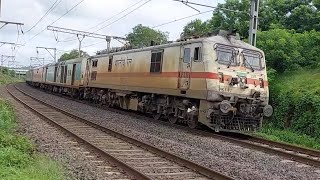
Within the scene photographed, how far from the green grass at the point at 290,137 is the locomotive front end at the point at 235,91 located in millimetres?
1380

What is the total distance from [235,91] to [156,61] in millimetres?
4857

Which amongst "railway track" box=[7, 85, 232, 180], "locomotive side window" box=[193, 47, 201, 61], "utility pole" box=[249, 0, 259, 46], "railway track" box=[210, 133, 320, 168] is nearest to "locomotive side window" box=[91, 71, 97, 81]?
"utility pole" box=[249, 0, 259, 46]

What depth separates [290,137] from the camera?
53.5ft

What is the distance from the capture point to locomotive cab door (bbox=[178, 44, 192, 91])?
1592cm

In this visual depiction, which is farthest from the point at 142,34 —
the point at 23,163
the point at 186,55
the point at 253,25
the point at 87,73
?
the point at 23,163

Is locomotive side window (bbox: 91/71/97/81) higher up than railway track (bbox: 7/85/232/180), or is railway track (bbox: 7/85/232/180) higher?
locomotive side window (bbox: 91/71/97/81)

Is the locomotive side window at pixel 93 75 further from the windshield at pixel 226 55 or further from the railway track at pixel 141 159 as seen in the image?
the windshield at pixel 226 55

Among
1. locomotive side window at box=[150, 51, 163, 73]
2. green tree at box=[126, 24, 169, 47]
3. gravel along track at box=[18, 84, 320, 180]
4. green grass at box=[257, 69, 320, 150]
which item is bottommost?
gravel along track at box=[18, 84, 320, 180]

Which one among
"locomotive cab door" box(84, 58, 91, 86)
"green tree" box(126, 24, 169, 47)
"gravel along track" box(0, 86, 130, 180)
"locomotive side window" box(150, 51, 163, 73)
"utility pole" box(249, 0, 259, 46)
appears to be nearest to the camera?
"gravel along track" box(0, 86, 130, 180)

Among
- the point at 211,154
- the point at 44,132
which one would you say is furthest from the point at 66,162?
the point at 44,132

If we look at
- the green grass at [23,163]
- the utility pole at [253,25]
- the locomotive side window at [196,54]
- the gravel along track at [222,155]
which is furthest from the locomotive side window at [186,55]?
the green grass at [23,163]

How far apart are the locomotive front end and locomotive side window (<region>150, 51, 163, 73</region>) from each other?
3.72 meters

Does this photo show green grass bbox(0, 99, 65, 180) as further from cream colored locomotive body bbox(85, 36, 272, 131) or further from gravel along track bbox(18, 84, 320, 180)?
cream colored locomotive body bbox(85, 36, 272, 131)

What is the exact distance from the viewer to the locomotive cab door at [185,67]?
15.9m
